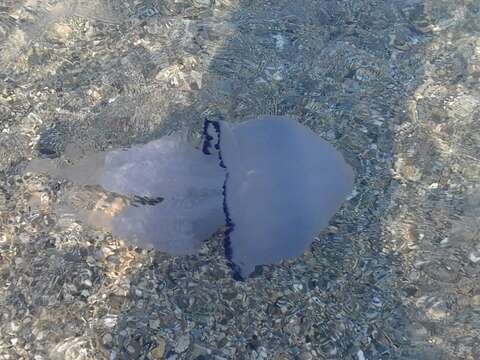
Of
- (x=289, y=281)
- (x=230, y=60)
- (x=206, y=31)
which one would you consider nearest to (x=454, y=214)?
(x=289, y=281)

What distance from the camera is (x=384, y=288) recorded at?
399 cm

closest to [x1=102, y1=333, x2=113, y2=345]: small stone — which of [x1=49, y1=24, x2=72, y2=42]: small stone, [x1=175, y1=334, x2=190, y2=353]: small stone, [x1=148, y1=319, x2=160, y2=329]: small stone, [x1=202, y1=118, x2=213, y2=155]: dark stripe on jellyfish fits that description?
[x1=148, y1=319, x2=160, y2=329]: small stone

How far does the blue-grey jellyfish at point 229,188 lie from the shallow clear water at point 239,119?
0.15m

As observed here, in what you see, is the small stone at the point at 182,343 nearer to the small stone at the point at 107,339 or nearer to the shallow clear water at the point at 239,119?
the shallow clear water at the point at 239,119

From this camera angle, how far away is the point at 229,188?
4.03m

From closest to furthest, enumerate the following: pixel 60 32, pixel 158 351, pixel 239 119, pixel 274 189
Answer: pixel 158 351
pixel 274 189
pixel 239 119
pixel 60 32

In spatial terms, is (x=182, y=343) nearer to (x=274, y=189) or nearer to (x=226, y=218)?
(x=226, y=218)

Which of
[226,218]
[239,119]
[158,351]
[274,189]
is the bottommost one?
[158,351]

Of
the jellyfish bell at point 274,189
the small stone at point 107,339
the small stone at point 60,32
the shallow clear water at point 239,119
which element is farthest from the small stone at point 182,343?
the small stone at point 60,32

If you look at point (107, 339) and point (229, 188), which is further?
point (229, 188)

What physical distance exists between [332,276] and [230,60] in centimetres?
236

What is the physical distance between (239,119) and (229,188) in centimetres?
94

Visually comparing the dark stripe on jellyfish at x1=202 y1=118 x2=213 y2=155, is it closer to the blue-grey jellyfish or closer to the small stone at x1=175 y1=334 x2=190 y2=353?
the blue-grey jellyfish

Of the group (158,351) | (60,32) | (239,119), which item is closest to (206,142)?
(239,119)
